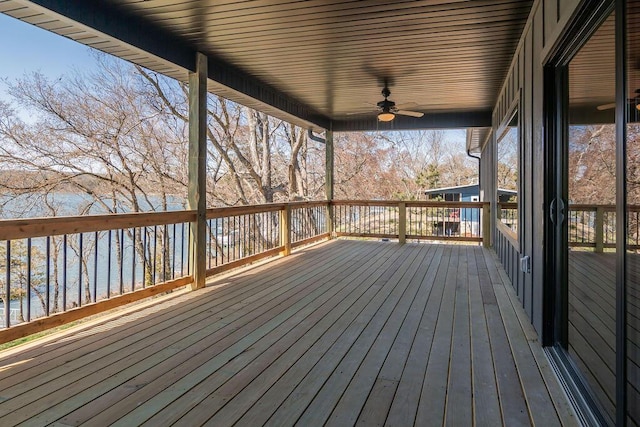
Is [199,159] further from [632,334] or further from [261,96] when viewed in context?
[632,334]

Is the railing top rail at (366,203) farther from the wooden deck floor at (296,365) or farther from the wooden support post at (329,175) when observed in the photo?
the wooden deck floor at (296,365)

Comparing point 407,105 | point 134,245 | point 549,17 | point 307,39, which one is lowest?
point 134,245

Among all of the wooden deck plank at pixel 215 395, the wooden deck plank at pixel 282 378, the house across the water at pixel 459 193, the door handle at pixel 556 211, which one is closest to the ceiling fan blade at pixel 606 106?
the door handle at pixel 556 211

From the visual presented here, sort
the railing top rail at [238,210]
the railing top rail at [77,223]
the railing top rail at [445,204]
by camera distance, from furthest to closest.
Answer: the railing top rail at [445,204] < the railing top rail at [238,210] < the railing top rail at [77,223]

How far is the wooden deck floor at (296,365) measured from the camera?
6.03 ft

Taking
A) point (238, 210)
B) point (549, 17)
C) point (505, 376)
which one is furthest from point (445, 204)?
point (505, 376)

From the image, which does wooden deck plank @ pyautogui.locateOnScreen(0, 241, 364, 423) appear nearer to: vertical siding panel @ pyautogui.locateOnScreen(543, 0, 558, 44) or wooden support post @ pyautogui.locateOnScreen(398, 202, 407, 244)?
vertical siding panel @ pyautogui.locateOnScreen(543, 0, 558, 44)

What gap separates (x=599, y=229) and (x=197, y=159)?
Result: 374 cm

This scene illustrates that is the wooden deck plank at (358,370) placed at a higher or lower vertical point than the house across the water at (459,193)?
lower

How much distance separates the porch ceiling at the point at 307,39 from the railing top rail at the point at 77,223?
1571 mm

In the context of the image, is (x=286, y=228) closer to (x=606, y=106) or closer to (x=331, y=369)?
(x=331, y=369)

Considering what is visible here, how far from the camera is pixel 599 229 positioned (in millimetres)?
1772

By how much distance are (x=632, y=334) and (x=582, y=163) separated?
1.03 m

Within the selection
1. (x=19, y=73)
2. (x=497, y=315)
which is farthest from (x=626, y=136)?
(x=19, y=73)
